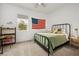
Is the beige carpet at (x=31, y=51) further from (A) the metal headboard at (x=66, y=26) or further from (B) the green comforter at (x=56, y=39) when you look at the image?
(A) the metal headboard at (x=66, y=26)

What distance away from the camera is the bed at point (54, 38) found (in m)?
1.73

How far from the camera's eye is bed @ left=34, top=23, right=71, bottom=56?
1729 mm

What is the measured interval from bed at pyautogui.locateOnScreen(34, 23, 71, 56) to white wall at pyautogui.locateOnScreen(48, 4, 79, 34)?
77mm

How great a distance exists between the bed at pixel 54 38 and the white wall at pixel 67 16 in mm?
77

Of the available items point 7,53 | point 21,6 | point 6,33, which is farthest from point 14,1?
point 7,53

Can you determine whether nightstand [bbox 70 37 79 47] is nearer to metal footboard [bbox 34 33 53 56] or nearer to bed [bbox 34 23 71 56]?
bed [bbox 34 23 71 56]

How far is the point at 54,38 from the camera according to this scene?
1742mm

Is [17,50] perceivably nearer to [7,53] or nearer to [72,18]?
[7,53]

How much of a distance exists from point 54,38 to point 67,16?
45 cm

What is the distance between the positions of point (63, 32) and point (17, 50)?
89 cm

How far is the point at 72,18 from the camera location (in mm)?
1718

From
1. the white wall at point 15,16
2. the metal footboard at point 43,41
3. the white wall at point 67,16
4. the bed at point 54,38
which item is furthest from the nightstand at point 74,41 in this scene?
the white wall at point 15,16

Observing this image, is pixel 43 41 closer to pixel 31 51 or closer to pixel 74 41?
pixel 31 51

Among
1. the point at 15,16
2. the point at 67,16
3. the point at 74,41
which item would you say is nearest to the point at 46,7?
the point at 67,16
